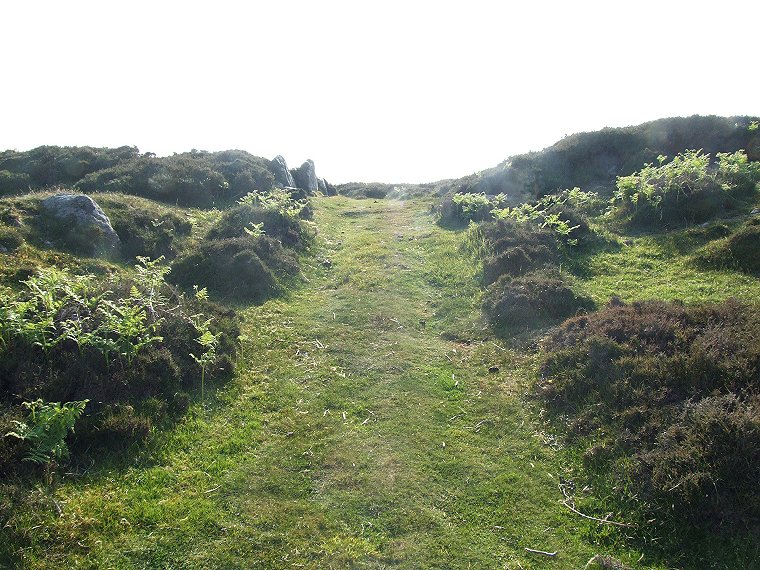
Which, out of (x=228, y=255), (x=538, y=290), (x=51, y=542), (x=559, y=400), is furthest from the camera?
(x=228, y=255)

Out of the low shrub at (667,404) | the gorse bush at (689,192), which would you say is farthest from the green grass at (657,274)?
the low shrub at (667,404)

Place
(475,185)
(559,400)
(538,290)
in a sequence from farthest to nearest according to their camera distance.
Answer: (475,185), (538,290), (559,400)

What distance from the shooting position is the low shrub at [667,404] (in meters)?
6.39

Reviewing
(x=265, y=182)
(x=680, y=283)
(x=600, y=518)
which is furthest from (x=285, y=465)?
(x=265, y=182)

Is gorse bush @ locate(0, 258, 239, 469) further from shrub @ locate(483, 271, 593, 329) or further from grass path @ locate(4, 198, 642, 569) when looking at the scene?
shrub @ locate(483, 271, 593, 329)

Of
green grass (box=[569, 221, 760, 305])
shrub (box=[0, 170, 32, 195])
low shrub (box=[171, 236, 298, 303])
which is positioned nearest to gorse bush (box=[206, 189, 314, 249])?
low shrub (box=[171, 236, 298, 303])

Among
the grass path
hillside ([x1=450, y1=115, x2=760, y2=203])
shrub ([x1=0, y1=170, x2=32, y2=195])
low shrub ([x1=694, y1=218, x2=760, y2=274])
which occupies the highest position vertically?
shrub ([x1=0, y1=170, x2=32, y2=195])

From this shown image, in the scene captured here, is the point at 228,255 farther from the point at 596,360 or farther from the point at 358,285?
the point at 596,360

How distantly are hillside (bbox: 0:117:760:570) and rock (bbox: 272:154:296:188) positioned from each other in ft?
59.8

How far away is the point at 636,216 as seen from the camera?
19.9 metres

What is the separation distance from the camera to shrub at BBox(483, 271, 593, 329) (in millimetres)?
12922

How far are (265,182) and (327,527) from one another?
28.1 metres

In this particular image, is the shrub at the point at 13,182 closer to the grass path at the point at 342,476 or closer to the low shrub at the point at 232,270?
the low shrub at the point at 232,270

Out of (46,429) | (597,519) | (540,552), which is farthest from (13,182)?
(597,519)
